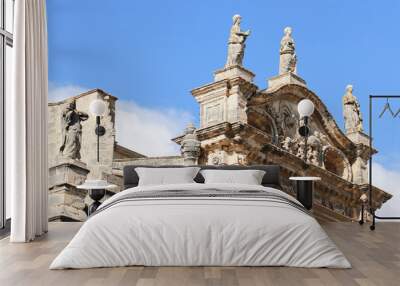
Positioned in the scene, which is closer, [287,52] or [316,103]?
[287,52]

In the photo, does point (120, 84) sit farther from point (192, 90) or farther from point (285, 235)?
point (285, 235)

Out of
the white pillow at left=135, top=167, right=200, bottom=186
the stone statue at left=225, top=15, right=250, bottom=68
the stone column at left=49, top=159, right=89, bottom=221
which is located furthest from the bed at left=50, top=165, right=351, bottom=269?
the stone statue at left=225, top=15, right=250, bottom=68

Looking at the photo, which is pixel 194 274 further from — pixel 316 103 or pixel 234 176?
pixel 316 103

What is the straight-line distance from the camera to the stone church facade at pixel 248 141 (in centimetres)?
884

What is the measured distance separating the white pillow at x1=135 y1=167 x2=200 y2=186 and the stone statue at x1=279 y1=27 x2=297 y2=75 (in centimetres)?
601

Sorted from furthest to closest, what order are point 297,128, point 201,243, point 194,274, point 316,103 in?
point 316,103 → point 297,128 → point 201,243 → point 194,274

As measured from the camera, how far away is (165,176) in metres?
5.82

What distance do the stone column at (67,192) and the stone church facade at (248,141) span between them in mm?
15

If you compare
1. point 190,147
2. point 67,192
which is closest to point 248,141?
point 190,147

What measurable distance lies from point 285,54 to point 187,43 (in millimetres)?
2063

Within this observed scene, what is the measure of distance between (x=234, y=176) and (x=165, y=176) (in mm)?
744

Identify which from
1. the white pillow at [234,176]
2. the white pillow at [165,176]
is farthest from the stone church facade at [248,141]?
the white pillow at [234,176]

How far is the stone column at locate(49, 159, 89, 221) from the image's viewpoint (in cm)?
794

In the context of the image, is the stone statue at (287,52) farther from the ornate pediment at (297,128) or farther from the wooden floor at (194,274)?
the wooden floor at (194,274)
